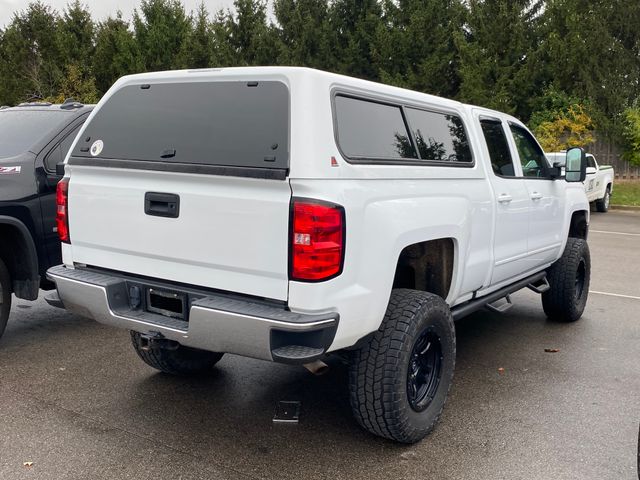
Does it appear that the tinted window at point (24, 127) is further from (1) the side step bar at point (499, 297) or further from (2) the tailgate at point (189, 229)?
(1) the side step bar at point (499, 297)

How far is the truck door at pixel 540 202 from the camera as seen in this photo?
512cm

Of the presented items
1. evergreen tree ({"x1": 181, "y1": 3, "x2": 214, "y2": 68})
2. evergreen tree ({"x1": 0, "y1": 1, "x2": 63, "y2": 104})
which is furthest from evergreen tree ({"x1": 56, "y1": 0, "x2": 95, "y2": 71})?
evergreen tree ({"x1": 181, "y1": 3, "x2": 214, "y2": 68})

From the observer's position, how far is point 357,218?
3.01m

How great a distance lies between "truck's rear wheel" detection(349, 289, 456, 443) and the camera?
129 inches

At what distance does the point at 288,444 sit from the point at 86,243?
159 cm

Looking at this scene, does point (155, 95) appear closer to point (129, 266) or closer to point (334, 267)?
point (129, 266)

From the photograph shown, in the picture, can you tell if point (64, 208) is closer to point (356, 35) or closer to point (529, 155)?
point (529, 155)

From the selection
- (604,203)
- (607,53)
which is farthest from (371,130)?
(607,53)

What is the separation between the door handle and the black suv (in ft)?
6.63

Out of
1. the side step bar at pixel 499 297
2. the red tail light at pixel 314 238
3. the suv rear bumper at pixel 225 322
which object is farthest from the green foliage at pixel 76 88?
the red tail light at pixel 314 238

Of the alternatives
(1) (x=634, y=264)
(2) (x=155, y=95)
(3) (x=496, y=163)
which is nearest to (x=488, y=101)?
(1) (x=634, y=264)

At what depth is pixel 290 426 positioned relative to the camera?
3748mm

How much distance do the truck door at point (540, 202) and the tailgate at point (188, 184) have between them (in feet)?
8.90

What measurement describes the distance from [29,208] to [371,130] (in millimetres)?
2973
